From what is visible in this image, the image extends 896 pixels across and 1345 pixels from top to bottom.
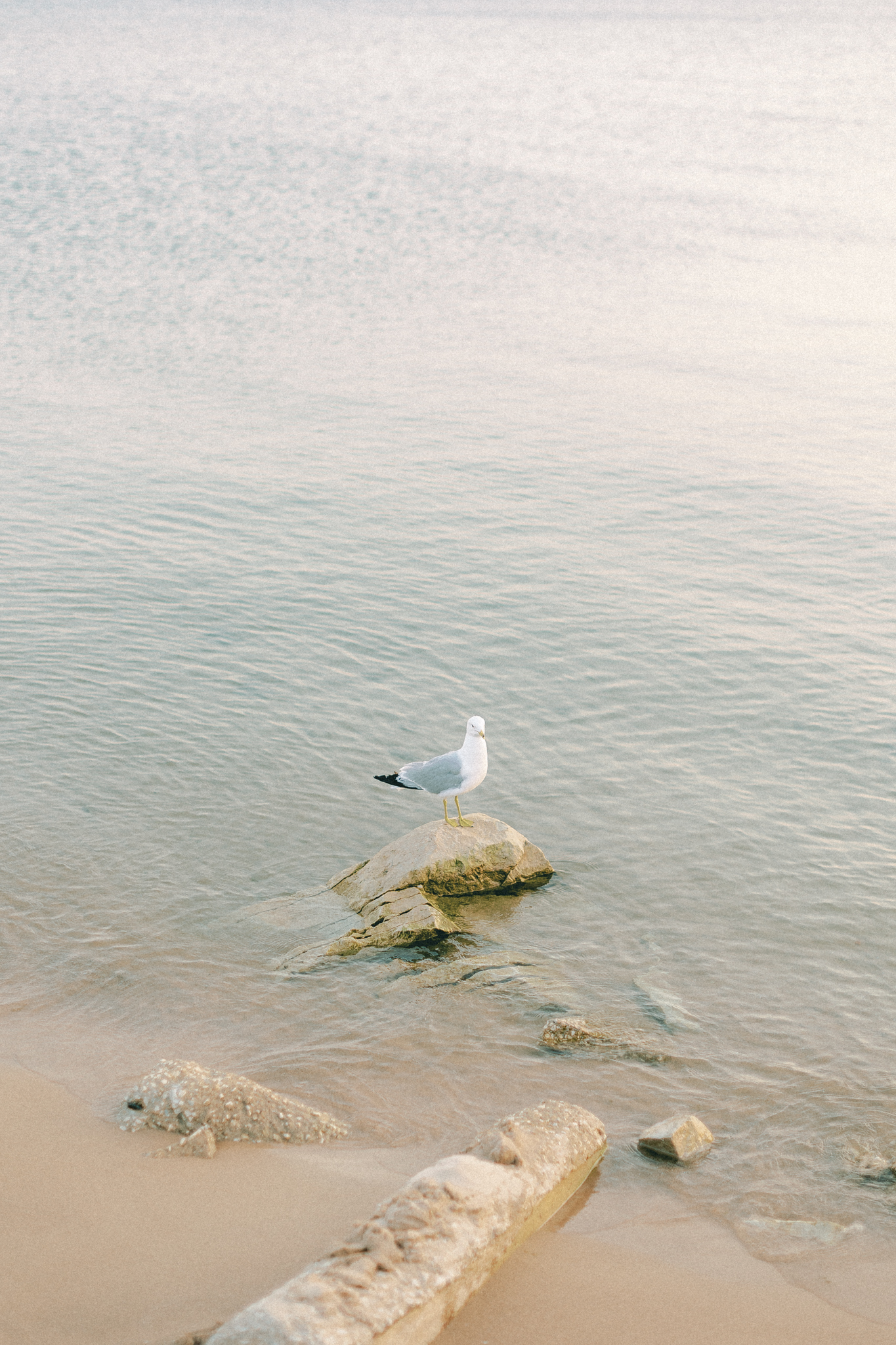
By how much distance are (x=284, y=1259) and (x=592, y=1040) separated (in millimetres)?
3233

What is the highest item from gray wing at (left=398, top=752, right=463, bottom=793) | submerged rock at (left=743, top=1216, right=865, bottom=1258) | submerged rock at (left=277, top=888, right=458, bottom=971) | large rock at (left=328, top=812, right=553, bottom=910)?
gray wing at (left=398, top=752, right=463, bottom=793)

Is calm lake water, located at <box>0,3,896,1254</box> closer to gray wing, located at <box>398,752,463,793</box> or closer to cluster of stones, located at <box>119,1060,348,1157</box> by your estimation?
cluster of stones, located at <box>119,1060,348,1157</box>

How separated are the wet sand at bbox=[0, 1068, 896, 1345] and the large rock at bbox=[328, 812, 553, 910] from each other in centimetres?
335

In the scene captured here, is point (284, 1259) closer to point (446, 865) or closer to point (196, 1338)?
point (196, 1338)

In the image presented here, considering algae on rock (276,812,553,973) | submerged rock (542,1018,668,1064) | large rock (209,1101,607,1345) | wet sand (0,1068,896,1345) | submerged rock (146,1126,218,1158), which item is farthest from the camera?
algae on rock (276,812,553,973)

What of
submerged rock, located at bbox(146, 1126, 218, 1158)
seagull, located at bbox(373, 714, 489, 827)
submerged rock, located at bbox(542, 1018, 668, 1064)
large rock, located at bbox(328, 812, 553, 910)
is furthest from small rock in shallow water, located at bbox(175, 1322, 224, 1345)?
seagull, located at bbox(373, 714, 489, 827)

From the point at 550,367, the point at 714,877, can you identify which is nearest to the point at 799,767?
the point at 714,877

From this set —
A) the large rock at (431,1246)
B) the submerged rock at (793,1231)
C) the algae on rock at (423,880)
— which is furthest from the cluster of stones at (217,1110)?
the submerged rock at (793,1231)

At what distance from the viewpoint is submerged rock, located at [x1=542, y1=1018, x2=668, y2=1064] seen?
8.68m

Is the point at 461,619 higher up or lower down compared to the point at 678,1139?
higher up

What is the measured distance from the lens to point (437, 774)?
11086mm

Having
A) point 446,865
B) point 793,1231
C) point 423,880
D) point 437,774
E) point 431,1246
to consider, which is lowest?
point 793,1231

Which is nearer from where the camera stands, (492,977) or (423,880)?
(492,977)

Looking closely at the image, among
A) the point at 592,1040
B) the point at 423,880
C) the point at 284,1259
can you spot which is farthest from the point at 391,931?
the point at 284,1259
